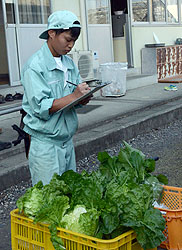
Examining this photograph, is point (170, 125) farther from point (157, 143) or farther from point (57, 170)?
point (57, 170)

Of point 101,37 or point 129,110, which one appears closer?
point 129,110

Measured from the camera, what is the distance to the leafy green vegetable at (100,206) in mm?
2049

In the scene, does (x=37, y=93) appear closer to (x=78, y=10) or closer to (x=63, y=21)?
(x=63, y=21)

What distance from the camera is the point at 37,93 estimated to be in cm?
281

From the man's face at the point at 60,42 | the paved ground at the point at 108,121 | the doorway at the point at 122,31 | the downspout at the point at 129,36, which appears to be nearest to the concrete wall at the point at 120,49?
the doorway at the point at 122,31

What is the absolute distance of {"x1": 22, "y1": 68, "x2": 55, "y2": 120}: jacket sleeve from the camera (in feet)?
9.21

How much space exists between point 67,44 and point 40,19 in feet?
24.3

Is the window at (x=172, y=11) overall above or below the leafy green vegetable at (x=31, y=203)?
above

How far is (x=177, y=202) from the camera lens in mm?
2631

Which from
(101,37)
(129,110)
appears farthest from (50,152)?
(101,37)

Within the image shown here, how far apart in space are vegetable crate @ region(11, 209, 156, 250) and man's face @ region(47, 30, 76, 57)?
3.88 feet

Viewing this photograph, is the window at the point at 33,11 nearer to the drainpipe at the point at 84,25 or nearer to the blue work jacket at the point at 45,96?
the drainpipe at the point at 84,25

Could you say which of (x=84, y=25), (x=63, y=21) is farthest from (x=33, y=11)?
(x=63, y=21)

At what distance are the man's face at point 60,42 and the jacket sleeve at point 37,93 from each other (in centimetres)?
23
